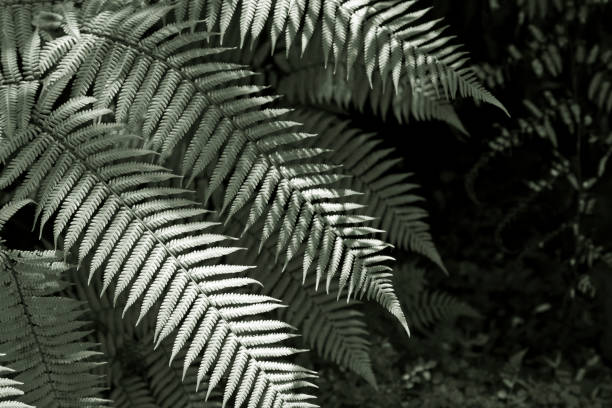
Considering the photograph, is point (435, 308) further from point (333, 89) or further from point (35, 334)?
point (35, 334)

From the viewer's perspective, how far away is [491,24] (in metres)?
3.06

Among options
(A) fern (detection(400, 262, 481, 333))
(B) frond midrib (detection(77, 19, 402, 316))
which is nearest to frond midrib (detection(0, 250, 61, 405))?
(B) frond midrib (detection(77, 19, 402, 316))

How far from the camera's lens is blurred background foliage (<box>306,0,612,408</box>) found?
2957mm

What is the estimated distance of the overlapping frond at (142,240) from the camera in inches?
63.7

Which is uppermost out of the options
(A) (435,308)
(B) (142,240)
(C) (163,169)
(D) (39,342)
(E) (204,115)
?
(E) (204,115)

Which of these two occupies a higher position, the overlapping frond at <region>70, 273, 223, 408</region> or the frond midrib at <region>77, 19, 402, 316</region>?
the frond midrib at <region>77, 19, 402, 316</region>

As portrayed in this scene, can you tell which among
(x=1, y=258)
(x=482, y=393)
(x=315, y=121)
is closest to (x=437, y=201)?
(x=482, y=393)

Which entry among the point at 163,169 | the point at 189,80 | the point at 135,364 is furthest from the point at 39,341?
the point at 189,80

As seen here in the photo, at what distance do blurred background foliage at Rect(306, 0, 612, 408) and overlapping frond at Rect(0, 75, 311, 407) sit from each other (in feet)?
4.69

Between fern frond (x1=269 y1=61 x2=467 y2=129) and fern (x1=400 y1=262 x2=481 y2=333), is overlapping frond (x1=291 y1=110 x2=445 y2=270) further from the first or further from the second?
fern (x1=400 y1=262 x2=481 y2=333)

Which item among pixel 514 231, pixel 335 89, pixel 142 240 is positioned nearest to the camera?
pixel 142 240

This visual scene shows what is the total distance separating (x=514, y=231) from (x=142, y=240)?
96.5 inches

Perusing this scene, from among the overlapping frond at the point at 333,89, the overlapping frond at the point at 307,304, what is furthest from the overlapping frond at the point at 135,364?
the overlapping frond at the point at 333,89

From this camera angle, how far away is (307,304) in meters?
2.25
